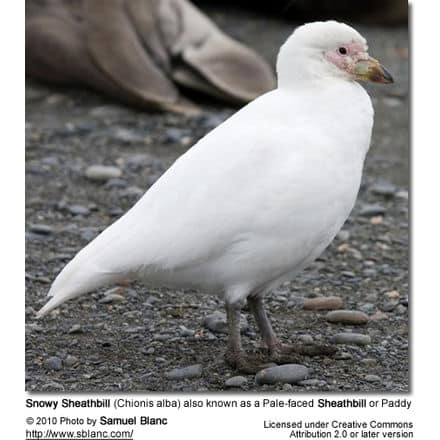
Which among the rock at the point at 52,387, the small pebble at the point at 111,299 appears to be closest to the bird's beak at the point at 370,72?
the small pebble at the point at 111,299

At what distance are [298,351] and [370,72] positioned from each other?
1.55 metres

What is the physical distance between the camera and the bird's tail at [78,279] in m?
5.53

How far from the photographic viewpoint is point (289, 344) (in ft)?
20.1

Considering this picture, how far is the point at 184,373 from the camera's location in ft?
18.7

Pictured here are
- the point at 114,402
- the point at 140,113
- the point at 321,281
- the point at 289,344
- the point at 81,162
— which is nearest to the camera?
the point at 114,402

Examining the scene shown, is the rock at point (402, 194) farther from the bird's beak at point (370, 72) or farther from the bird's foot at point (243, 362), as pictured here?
the bird's foot at point (243, 362)

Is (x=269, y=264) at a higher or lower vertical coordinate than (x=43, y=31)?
higher

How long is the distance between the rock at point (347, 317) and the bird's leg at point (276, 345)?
0.51 m

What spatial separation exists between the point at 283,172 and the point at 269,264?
46cm

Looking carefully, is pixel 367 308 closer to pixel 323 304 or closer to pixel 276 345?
pixel 323 304

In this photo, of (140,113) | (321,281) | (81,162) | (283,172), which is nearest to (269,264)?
(283,172)

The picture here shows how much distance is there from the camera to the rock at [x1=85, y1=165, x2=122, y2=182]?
892 centimetres

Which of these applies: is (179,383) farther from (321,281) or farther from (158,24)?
(158,24)

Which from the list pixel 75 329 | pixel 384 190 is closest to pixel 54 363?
pixel 75 329
